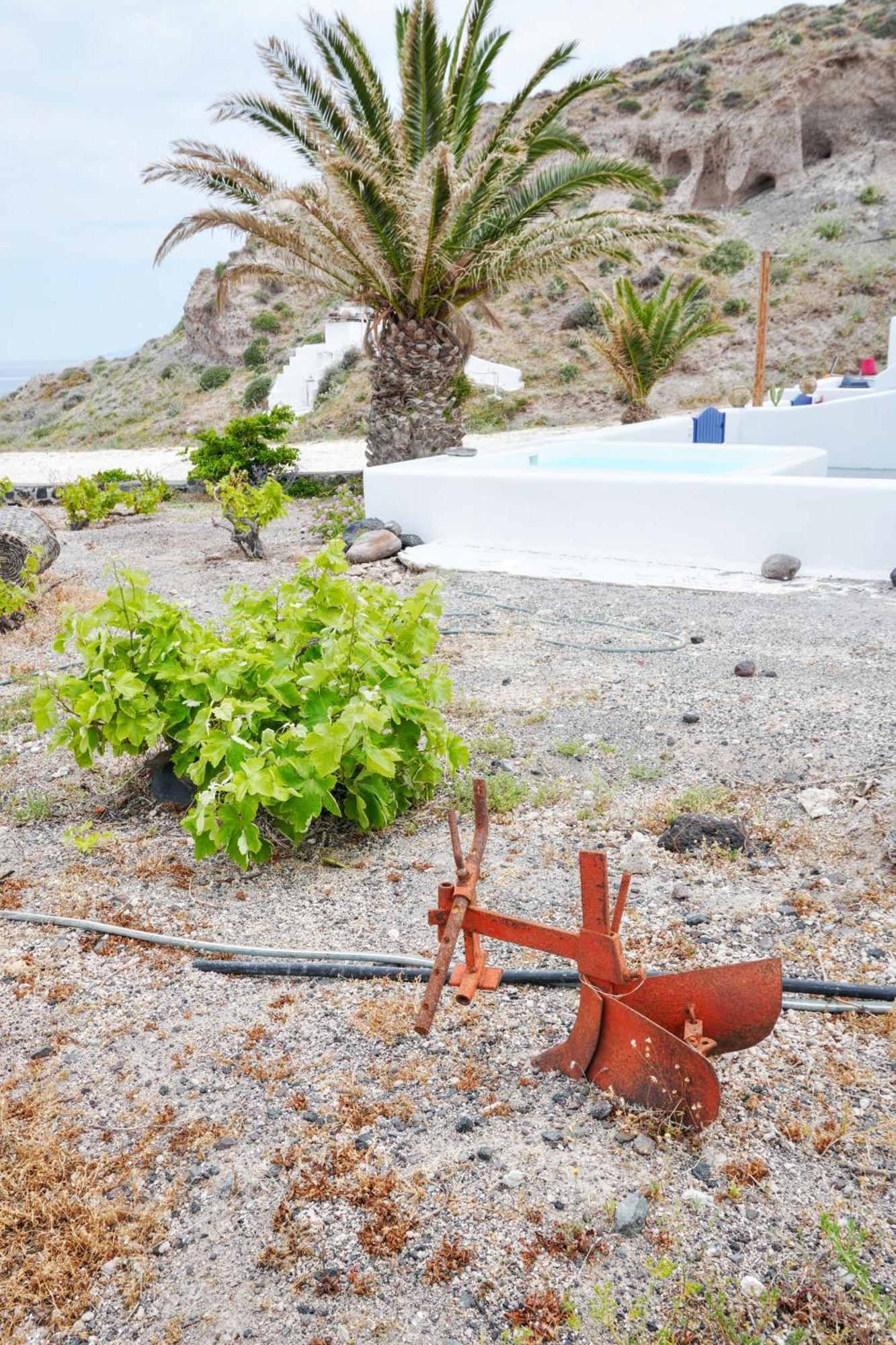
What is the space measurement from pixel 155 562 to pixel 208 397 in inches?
940

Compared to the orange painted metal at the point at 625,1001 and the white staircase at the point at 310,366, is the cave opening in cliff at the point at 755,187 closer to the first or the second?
the white staircase at the point at 310,366

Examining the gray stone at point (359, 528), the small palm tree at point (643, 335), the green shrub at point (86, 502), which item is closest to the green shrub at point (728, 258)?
the small palm tree at point (643, 335)

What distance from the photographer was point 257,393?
2859 centimetres

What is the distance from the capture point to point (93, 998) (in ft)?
8.16

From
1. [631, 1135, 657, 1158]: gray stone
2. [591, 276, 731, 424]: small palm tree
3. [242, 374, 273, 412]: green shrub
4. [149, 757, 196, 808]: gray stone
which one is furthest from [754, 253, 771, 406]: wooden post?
[242, 374, 273, 412]: green shrub

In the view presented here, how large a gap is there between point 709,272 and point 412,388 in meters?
20.5

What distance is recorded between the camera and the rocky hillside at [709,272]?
2402 cm

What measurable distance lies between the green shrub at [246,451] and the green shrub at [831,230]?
23.2 meters

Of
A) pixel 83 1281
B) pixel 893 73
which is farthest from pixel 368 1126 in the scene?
pixel 893 73

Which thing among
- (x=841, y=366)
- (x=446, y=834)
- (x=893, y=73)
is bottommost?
(x=446, y=834)

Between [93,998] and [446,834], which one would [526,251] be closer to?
[446,834]

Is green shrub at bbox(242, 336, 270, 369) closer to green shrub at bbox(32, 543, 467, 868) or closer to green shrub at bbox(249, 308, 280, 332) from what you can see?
green shrub at bbox(249, 308, 280, 332)

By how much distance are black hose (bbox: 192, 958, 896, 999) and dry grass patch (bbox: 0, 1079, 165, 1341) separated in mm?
589

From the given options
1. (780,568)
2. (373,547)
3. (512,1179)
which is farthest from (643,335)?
(512,1179)
